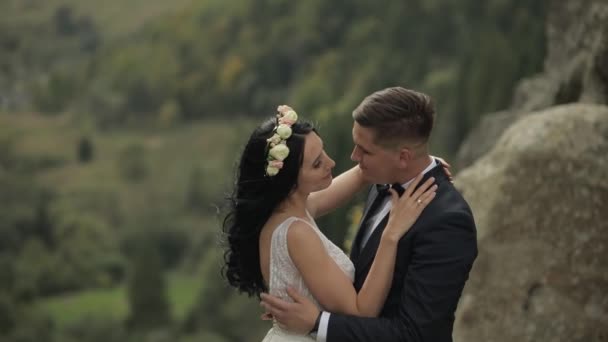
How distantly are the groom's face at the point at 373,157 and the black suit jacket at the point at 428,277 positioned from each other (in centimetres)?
29

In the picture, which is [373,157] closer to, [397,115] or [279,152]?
→ [397,115]

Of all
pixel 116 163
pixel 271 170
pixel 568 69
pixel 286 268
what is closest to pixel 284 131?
pixel 271 170

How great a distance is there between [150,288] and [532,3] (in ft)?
137

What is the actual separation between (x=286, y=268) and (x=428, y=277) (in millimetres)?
827

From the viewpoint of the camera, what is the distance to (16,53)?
18288 centimetres

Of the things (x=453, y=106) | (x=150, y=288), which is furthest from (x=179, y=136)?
(x=453, y=106)

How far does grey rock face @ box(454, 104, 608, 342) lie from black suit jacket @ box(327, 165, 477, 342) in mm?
2593

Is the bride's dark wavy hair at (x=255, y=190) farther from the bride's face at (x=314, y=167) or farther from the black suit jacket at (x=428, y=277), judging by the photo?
the black suit jacket at (x=428, y=277)

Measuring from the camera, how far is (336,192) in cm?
595

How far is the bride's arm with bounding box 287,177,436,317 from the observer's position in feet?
16.2

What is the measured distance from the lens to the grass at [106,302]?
92.5 metres

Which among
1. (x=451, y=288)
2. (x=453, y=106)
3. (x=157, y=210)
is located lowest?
(x=157, y=210)

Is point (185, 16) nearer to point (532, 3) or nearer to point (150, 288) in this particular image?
point (150, 288)

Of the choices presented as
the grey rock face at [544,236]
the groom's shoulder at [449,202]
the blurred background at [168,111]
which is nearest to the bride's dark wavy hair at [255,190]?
the groom's shoulder at [449,202]
